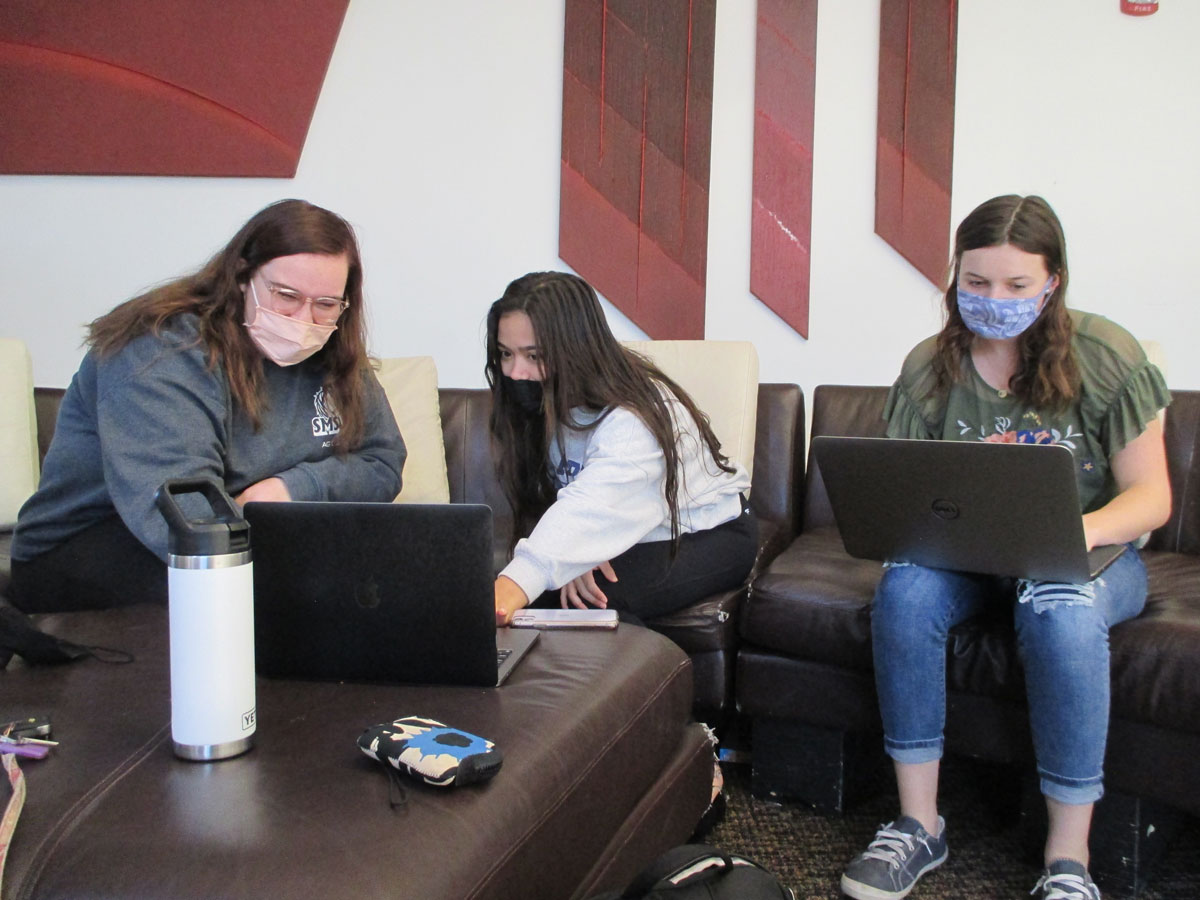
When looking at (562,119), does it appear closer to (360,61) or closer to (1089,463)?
(360,61)

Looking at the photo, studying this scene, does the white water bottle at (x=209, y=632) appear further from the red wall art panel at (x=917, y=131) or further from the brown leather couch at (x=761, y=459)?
the red wall art panel at (x=917, y=131)

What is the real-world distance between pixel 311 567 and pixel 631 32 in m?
2.07

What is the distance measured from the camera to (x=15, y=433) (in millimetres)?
2201

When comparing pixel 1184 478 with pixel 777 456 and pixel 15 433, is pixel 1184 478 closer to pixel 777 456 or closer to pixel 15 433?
pixel 777 456

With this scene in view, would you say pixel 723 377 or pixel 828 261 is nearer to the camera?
pixel 723 377

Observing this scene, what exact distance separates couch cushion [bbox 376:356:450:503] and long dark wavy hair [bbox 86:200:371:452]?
2.25ft

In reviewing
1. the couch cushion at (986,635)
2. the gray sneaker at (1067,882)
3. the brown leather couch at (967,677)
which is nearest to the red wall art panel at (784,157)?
the brown leather couch at (967,677)

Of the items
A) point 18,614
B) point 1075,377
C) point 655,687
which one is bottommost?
point 655,687

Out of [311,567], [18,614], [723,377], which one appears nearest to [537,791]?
[311,567]

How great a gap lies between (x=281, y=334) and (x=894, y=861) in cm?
118

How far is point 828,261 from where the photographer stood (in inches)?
103

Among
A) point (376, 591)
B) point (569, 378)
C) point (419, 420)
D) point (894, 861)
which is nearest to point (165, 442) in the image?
point (376, 591)

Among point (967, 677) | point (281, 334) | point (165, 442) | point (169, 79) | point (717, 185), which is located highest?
point (169, 79)

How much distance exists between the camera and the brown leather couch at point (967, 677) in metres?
1.38
